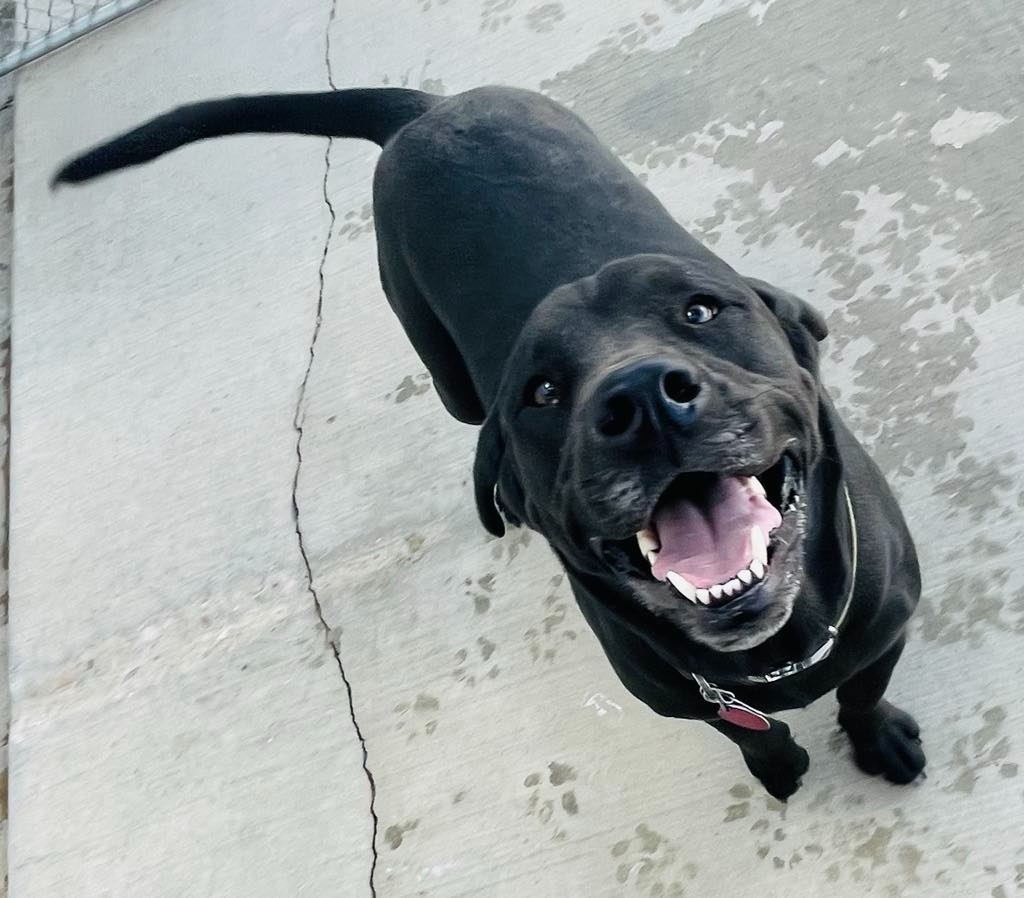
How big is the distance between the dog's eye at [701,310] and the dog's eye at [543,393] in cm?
21

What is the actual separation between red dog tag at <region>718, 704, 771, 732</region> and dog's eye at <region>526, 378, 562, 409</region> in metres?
0.55

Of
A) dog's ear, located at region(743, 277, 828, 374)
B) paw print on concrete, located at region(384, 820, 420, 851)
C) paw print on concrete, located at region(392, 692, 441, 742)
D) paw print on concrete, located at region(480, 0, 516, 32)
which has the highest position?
dog's ear, located at region(743, 277, 828, 374)

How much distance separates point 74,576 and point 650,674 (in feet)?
6.19

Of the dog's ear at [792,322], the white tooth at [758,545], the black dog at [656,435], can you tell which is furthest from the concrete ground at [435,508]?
the white tooth at [758,545]

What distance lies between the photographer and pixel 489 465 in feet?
6.11

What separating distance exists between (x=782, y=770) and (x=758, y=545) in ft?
2.28

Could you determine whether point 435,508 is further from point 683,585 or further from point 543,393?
point 683,585

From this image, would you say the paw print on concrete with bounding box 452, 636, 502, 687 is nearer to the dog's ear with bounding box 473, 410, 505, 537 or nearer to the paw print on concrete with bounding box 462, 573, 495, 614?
the paw print on concrete with bounding box 462, 573, 495, 614

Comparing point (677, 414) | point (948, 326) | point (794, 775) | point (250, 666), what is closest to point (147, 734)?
point (250, 666)

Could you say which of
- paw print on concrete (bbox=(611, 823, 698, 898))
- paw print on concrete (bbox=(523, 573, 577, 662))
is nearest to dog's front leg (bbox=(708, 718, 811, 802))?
paw print on concrete (bbox=(611, 823, 698, 898))

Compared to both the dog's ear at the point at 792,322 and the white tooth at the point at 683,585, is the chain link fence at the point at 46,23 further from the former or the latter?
the white tooth at the point at 683,585

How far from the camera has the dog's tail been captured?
7.81 ft

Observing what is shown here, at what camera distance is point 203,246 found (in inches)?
141

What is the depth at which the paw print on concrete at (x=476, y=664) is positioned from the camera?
2.49m
